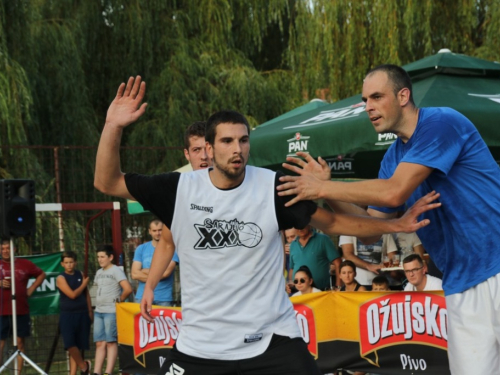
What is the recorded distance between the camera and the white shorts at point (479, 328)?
16.3ft

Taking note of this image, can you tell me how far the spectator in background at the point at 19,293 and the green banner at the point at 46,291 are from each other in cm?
35

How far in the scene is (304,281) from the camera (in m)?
9.95

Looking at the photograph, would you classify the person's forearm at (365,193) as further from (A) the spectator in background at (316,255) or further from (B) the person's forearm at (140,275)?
(B) the person's forearm at (140,275)

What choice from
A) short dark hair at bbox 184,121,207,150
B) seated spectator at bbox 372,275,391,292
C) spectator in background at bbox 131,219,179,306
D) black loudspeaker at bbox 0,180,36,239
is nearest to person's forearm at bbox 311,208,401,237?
short dark hair at bbox 184,121,207,150

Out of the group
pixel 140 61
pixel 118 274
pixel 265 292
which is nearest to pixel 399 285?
pixel 118 274

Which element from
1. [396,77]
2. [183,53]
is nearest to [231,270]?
[396,77]

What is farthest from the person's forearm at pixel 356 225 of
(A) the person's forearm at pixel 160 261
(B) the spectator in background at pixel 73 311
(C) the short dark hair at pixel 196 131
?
(B) the spectator in background at pixel 73 311

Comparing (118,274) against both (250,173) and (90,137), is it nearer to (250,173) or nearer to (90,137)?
(90,137)

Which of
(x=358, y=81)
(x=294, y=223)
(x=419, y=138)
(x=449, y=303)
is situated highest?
(x=358, y=81)

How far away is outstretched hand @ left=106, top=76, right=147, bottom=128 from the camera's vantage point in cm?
472

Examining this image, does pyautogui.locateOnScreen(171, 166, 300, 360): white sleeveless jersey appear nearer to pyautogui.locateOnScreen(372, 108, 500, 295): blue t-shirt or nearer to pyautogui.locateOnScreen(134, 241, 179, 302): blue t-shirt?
pyautogui.locateOnScreen(372, 108, 500, 295): blue t-shirt

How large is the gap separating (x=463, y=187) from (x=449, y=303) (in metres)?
0.73

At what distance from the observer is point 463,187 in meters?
4.89

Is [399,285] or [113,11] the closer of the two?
[399,285]
